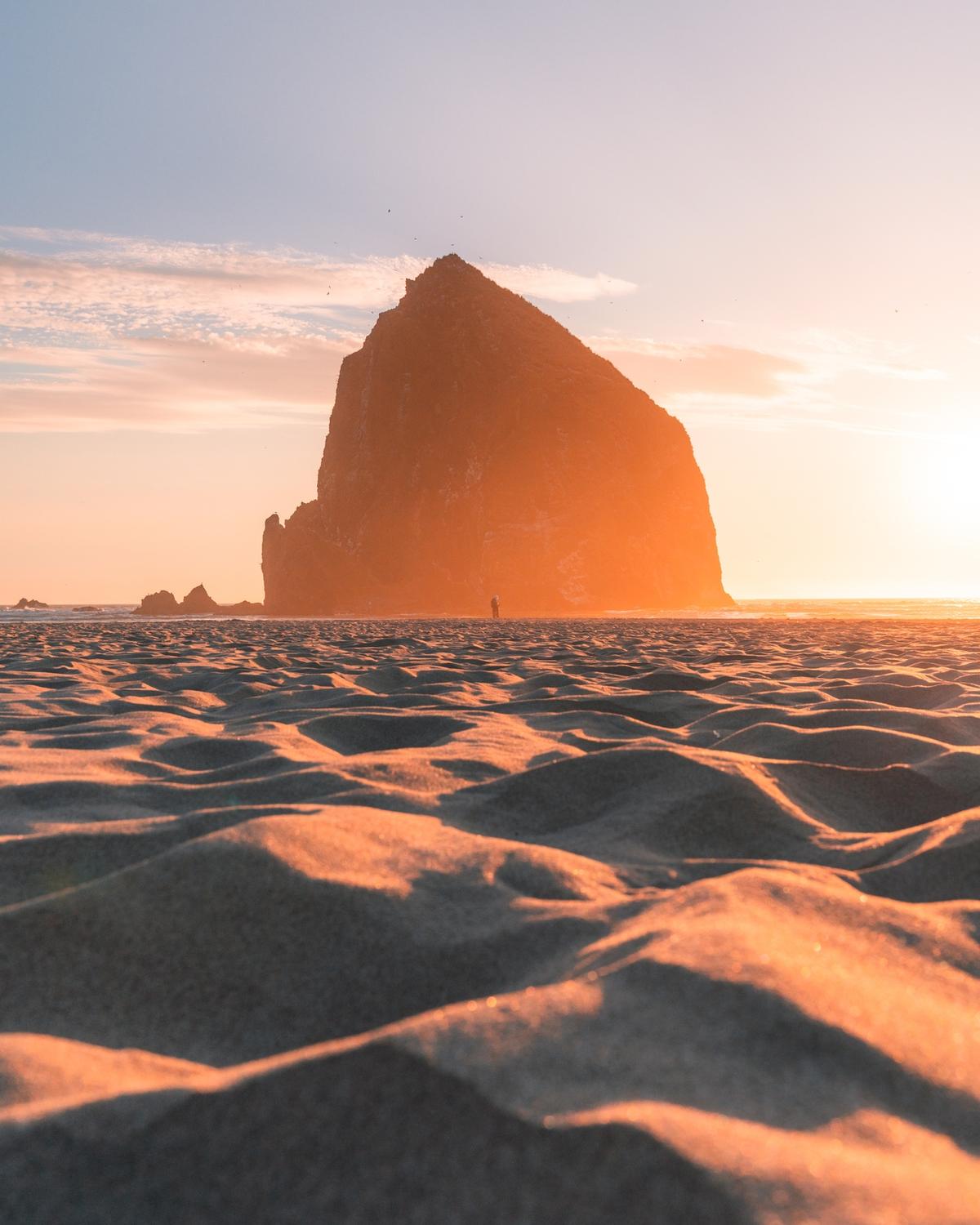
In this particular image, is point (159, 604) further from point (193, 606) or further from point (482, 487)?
point (482, 487)

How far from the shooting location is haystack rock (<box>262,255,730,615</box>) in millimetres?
60312

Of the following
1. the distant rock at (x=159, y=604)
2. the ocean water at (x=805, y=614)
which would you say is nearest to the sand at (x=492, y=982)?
the ocean water at (x=805, y=614)

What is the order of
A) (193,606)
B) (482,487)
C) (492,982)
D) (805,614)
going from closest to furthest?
1. (492,982)
2. (805,614)
3. (482,487)
4. (193,606)

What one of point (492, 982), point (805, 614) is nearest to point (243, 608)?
point (805, 614)

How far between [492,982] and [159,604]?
6620 cm

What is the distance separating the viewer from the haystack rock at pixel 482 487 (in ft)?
198

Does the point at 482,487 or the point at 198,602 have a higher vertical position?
the point at 482,487

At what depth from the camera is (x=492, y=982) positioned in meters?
1.24

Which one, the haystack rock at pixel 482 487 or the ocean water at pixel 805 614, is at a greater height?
the haystack rock at pixel 482 487

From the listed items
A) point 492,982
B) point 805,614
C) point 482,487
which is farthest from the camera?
point 482,487

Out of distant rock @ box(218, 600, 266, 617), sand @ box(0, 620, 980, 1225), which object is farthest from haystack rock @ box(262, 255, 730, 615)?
sand @ box(0, 620, 980, 1225)

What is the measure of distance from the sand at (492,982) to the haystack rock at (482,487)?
55.3 meters

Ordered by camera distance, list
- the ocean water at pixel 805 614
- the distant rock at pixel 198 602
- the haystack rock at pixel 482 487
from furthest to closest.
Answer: the distant rock at pixel 198 602, the haystack rock at pixel 482 487, the ocean water at pixel 805 614

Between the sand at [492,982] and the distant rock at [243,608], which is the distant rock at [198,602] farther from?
the sand at [492,982]
